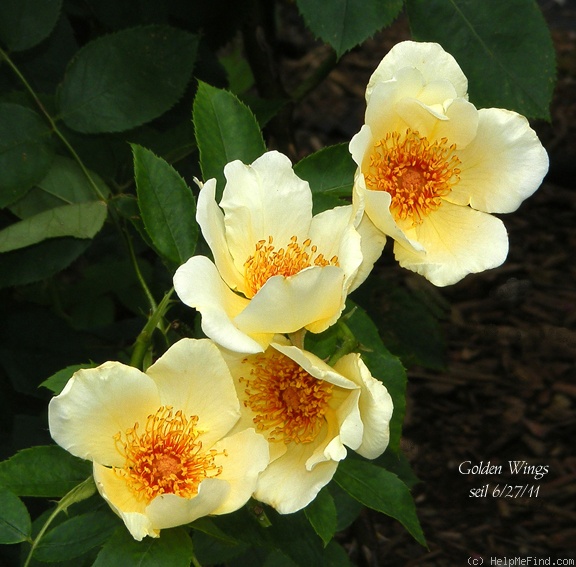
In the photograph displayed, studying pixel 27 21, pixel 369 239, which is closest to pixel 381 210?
pixel 369 239

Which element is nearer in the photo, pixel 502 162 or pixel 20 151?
pixel 502 162

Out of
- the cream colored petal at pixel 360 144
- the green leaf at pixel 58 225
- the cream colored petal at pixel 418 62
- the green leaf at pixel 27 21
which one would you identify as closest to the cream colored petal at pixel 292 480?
the cream colored petal at pixel 360 144

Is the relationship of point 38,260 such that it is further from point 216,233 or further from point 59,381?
point 216,233

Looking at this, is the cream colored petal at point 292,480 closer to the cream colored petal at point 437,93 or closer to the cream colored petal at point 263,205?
the cream colored petal at point 263,205

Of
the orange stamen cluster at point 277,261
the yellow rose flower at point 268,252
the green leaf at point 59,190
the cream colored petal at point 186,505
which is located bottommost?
the green leaf at point 59,190

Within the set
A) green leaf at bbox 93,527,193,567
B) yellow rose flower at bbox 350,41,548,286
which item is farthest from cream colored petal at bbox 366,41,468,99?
green leaf at bbox 93,527,193,567

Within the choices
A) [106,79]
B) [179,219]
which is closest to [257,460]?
[179,219]

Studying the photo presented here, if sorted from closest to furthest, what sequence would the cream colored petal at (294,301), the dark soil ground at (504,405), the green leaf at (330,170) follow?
the cream colored petal at (294,301) < the green leaf at (330,170) < the dark soil ground at (504,405)

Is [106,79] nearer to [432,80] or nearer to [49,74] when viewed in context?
[49,74]

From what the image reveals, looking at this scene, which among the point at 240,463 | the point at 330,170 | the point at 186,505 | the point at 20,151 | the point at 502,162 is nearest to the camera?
the point at 186,505
